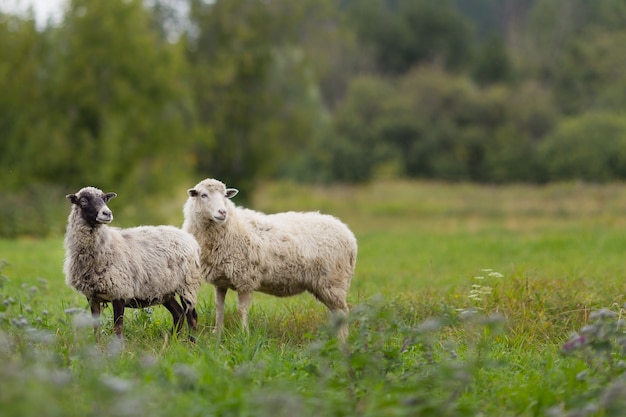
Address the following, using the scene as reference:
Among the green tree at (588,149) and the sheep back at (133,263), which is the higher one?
the sheep back at (133,263)

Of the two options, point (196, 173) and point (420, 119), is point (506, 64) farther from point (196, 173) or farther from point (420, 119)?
point (196, 173)

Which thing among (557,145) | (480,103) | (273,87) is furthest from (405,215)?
(480,103)

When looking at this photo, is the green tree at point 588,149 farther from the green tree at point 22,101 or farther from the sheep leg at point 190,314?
the sheep leg at point 190,314

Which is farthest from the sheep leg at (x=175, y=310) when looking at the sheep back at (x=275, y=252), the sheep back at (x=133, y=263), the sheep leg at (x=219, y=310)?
the sheep back at (x=275, y=252)

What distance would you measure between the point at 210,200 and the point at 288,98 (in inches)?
1441

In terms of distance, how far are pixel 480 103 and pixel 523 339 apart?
50.9 metres

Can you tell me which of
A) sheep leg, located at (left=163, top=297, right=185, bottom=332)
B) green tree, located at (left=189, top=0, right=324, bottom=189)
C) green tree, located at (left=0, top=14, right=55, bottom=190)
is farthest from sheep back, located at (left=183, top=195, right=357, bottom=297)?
green tree, located at (left=189, top=0, right=324, bottom=189)

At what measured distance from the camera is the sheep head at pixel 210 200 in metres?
8.46

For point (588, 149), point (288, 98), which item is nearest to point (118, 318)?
point (288, 98)

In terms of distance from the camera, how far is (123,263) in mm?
7656

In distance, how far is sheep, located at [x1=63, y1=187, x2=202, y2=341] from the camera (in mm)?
7543

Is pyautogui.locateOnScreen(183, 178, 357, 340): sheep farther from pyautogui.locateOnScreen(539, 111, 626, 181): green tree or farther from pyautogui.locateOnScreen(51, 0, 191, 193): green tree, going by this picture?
pyautogui.locateOnScreen(539, 111, 626, 181): green tree

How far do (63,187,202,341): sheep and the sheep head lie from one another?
1.28 feet

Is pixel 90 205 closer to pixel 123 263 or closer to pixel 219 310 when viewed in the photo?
pixel 123 263
